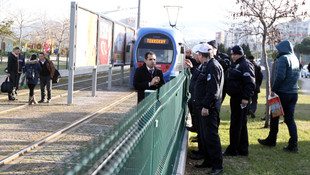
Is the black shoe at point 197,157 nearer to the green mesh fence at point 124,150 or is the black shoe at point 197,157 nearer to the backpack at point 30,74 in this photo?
the green mesh fence at point 124,150

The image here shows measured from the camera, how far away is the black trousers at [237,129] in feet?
22.1

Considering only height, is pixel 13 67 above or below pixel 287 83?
below

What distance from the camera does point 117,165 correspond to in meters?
1.60

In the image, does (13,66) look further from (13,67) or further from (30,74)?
(30,74)

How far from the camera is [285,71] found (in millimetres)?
7059

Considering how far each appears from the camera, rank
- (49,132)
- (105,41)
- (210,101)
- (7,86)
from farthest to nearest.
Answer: (105,41), (7,86), (49,132), (210,101)

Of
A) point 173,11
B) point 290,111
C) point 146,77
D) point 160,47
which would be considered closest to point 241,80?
point 290,111

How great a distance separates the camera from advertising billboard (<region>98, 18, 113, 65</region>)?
18.4 metres

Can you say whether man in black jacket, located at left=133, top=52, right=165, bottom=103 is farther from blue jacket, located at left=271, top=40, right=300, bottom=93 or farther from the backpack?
the backpack

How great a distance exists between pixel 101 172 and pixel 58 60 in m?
30.1

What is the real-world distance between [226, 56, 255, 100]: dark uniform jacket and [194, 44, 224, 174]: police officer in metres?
1.21

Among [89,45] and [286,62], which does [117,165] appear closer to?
[286,62]

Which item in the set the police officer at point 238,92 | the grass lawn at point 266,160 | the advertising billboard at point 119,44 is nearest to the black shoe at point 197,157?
the grass lawn at point 266,160

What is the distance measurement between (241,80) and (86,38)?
10035 mm
